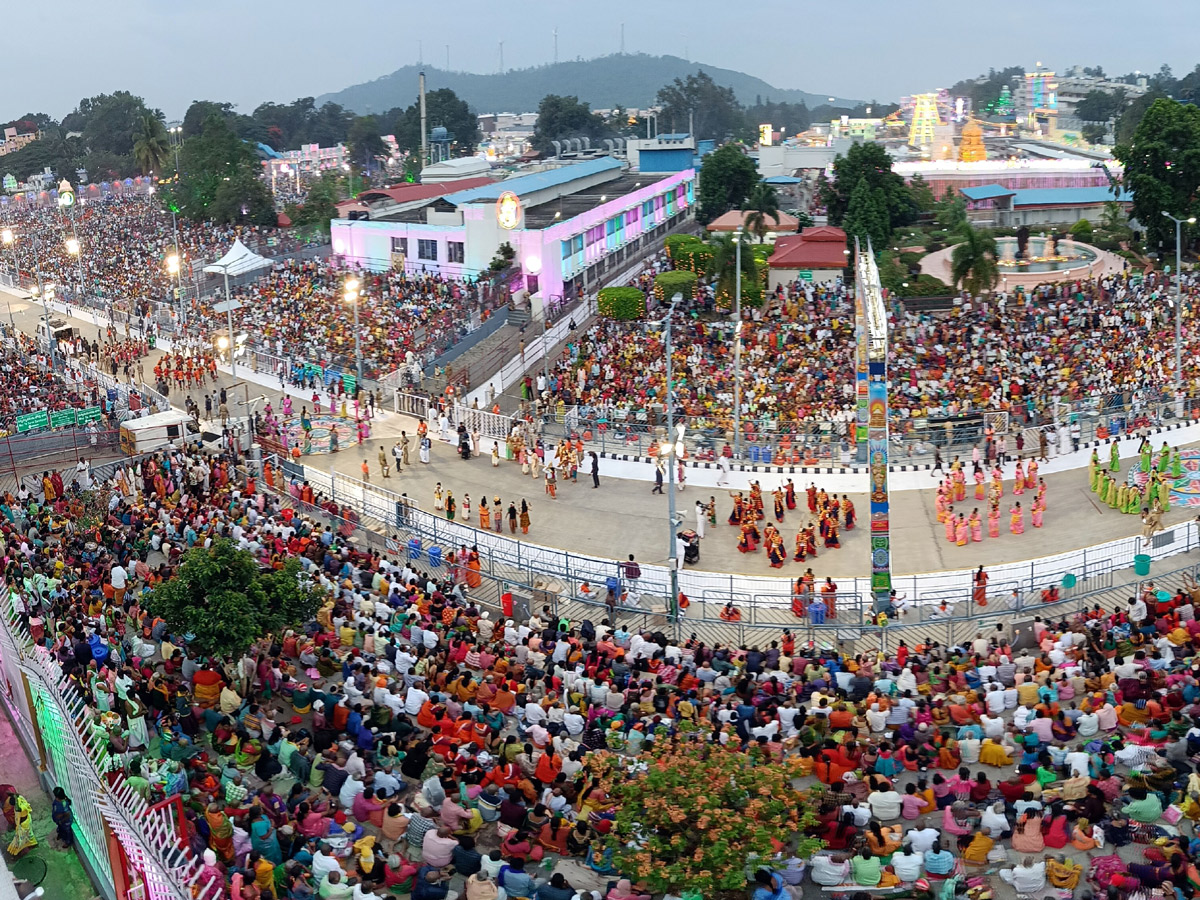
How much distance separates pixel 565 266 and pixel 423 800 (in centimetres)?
4600

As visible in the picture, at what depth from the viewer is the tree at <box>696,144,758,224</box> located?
79062mm

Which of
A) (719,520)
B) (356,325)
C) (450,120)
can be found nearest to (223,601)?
(719,520)

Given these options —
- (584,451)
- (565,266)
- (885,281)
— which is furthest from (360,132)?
(584,451)

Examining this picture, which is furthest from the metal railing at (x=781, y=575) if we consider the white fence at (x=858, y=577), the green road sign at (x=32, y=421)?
the green road sign at (x=32, y=421)

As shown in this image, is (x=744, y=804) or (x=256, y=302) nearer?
(x=744, y=804)

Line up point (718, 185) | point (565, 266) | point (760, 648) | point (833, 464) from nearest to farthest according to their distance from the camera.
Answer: point (760, 648) < point (833, 464) < point (565, 266) < point (718, 185)

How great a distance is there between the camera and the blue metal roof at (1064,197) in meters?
87.6

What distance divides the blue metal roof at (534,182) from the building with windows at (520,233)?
60mm

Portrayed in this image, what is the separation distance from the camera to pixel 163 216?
307ft

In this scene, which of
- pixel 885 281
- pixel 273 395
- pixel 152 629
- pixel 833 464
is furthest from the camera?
pixel 885 281

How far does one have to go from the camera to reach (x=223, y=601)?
835 inches

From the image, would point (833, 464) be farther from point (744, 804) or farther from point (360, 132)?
point (360, 132)

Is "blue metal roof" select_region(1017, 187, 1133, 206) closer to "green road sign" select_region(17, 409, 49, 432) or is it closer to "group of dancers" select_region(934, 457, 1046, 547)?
"group of dancers" select_region(934, 457, 1046, 547)

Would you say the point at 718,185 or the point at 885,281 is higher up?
the point at 718,185
